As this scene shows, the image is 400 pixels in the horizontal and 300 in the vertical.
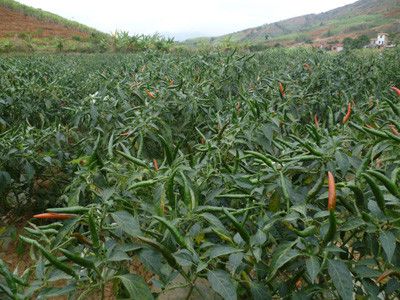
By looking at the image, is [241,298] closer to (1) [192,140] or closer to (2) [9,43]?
(1) [192,140]

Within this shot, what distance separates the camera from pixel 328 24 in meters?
77.8

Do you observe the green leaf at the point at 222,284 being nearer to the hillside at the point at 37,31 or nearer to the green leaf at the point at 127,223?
the green leaf at the point at 127,223

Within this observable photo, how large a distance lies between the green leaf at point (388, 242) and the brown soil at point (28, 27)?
30.3m

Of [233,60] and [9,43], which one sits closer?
[233,60]

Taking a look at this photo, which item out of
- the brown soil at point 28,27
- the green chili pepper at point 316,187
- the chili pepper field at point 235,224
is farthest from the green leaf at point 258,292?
the brown soil at point 28,27

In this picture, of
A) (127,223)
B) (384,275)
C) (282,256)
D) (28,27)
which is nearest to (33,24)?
(28,27)

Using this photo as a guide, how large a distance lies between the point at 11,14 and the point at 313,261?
121ft

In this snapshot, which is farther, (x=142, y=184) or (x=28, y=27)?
(x=28, y=27)

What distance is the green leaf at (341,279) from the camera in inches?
35.8

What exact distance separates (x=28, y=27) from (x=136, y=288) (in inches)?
1333

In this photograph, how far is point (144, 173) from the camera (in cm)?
130

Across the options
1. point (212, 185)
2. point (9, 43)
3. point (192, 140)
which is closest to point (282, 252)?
point (212, 185)

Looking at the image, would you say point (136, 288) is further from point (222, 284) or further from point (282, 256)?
point (282, 256)

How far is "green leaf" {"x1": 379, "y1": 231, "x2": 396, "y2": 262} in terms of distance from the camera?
0.92 metres
